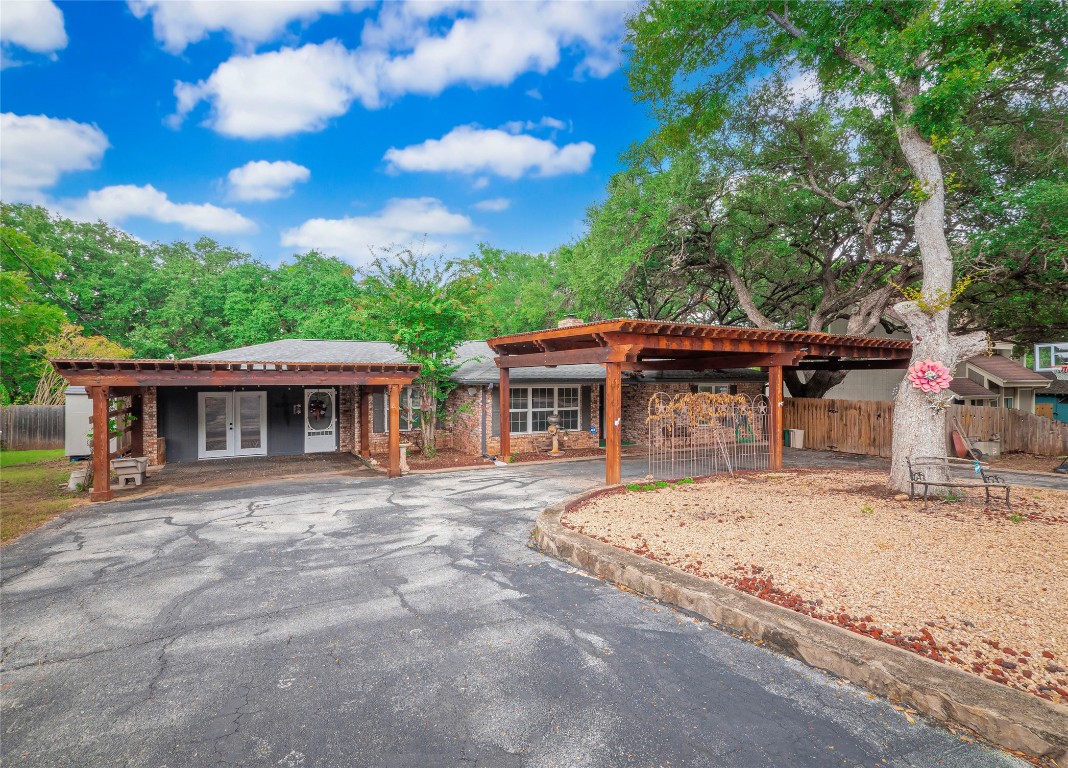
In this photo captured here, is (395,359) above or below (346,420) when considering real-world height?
above

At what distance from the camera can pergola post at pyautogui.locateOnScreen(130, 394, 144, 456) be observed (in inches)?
483

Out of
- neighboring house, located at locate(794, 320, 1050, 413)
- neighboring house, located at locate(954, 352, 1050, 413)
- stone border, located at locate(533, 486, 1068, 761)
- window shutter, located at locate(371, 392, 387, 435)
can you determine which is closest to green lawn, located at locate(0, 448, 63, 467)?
window shutter, located at locate(371, 392, 387, 435)

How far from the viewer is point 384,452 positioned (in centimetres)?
1455

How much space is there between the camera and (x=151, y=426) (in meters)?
12.6

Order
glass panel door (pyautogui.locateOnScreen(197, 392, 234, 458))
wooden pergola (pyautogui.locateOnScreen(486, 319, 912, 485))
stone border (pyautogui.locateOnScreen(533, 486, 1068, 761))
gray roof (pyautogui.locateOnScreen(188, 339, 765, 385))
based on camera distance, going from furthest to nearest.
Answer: gray roof (pyautogui.locateOnScreen(188, 339, 765, 385)) < glass panel door (pyautogui.locateOnScreen(197, 392, 234, 458)) < wooden pergola (pyautogui.locateOnScreen(486, 319, 912, 485)) < stone border (pyautogui.locateOnScreen(533, 486, 1068, 761))

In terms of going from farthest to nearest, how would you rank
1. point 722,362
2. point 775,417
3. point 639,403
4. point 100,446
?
point 639,403 < point 722,362 < point 775,417 < point 100,446

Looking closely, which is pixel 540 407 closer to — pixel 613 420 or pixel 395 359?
pixel 395 359

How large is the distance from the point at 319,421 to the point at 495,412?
5306mm

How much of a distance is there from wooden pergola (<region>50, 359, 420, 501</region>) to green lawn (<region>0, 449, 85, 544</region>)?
0.77 meters

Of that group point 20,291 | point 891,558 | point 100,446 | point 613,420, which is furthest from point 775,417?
point 20,291

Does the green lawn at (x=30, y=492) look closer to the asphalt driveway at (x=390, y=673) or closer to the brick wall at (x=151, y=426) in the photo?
the brick wall at (x=151, y=426)

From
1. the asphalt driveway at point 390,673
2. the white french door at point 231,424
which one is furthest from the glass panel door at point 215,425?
the asphalt driveway at point 390,673

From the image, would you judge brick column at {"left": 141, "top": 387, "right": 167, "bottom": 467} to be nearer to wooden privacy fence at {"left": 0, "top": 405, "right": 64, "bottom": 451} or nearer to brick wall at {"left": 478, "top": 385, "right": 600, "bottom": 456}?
wooden privacy fence at {"left": 0, "top": 405, "right": 64, "bottom": 451}

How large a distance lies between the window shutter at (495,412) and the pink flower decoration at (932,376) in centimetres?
933
